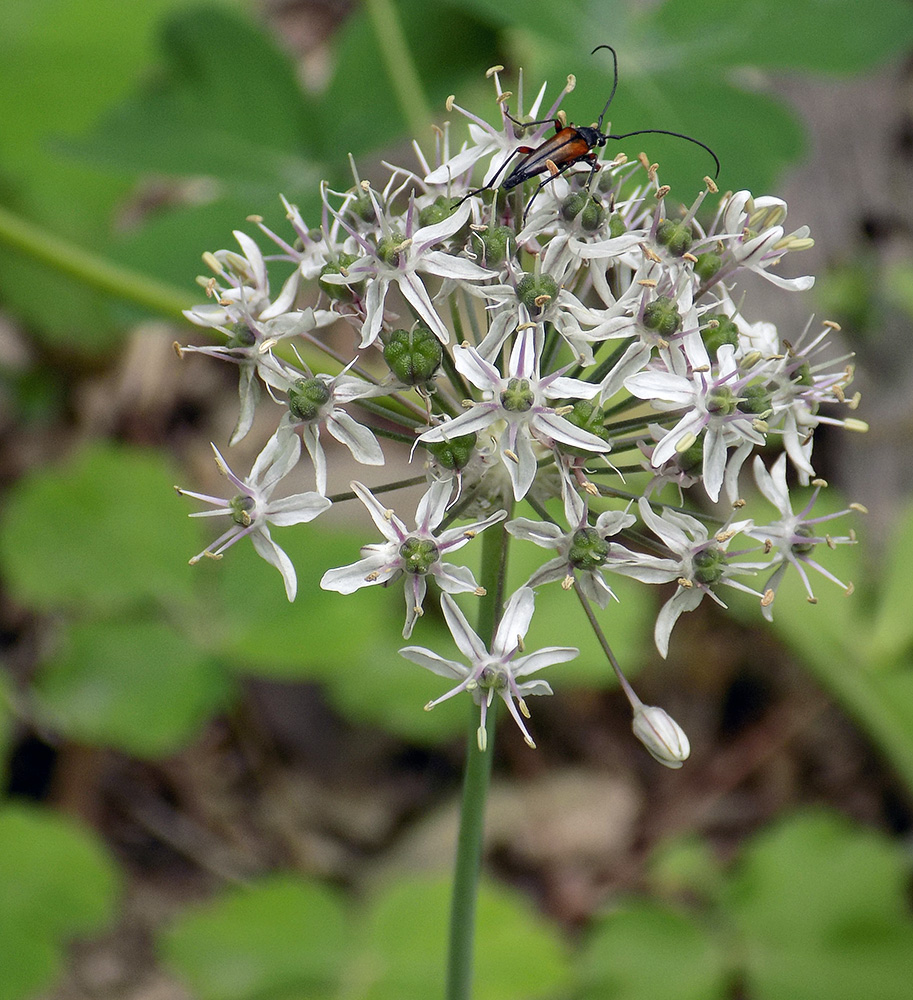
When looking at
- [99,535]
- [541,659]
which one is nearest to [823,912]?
[541,659]

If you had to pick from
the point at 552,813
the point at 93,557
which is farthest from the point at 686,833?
the point at 93,557

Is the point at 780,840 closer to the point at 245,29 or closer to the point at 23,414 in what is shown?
the point at 245,29

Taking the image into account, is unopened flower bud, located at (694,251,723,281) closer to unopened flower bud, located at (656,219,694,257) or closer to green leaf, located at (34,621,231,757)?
unopened flower bud, located at (656,219,694,257)

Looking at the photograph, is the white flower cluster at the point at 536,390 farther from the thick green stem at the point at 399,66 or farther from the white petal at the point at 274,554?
the thick green stem at the point at 399,66

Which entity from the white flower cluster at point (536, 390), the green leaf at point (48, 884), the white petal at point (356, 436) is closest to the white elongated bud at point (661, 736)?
the white flower cluster at point (536, 390)

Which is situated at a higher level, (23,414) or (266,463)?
(23,414)

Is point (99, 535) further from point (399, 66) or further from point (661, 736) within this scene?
point (661, 736)
